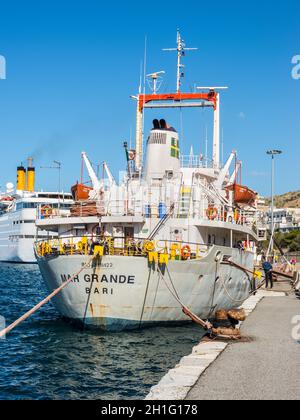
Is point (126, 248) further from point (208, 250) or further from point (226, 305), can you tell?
point (226, 305)

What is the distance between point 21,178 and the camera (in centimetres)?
8581

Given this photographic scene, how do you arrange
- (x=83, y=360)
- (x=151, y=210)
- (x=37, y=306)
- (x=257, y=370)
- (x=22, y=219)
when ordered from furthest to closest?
(x=22, y=219) → (x=151, y=210) → (x=83, y=360) → (x=37, y=306) → (x=257, y=370)

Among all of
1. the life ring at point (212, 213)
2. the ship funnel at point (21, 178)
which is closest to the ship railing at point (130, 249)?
the life ring at point (212, 213)

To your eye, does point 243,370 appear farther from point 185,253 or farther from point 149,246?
point 185,253

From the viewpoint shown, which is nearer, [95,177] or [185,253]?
[185,253]

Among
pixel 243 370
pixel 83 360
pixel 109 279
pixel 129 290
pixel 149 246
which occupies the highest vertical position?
pixel 149 246

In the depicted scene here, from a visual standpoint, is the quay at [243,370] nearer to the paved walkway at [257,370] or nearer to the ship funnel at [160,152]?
the paved walkway at [257,370]

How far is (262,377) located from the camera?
432 inches

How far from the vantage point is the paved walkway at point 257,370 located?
390 inches

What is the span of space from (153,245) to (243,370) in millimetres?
8681

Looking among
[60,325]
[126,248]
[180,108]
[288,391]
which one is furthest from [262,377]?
[180,108]

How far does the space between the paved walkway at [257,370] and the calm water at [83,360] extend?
2.30 metres

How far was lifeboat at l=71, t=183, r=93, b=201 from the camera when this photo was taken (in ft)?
88.8

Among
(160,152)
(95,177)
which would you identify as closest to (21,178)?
(95,177)
